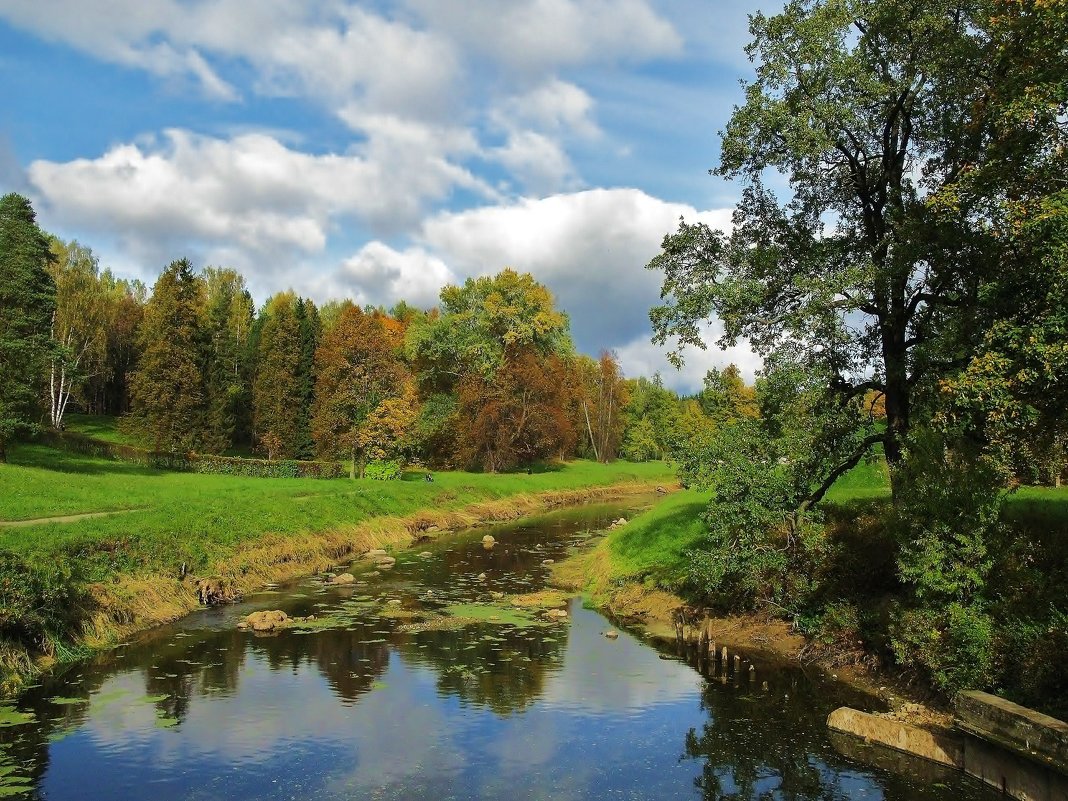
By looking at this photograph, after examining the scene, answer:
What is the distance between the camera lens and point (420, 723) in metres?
16.2

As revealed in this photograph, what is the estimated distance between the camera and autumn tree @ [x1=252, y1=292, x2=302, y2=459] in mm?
78688

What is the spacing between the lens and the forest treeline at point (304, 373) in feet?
177

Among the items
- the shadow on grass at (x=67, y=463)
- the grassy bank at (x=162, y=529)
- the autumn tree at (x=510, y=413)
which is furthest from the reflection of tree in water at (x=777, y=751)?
the autumn tree at (x=510, y=413)

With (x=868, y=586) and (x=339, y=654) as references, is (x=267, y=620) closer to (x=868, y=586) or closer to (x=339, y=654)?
(x=339, y=654)

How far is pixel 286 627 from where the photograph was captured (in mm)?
23891

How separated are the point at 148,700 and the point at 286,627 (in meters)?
6.74

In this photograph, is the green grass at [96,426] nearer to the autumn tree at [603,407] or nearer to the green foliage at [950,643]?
the autumn tree at [603,407]

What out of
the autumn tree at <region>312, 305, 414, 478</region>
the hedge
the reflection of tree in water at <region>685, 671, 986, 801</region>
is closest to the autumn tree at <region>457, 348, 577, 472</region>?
the autumn tree at <region>312, 305, 414, 478</region>

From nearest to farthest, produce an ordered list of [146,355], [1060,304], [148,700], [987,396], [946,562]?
1. [1060,304]
2. [987,396]
3. [946,562]
4. [148,700]
5. [146,355]

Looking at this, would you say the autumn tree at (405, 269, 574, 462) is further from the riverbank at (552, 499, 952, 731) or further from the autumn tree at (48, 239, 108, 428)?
the riverbank at (552, 499, 952, 731)

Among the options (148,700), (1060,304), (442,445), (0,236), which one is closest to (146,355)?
(0,236)

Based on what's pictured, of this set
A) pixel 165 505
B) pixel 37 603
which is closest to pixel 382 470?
pixel 165 505

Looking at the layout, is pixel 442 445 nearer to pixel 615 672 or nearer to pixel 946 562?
pixel 615 672

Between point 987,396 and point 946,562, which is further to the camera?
point 946,562
